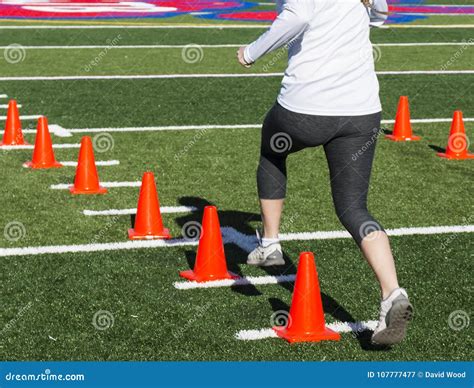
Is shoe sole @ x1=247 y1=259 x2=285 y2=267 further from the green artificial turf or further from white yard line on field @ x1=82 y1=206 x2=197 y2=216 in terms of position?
white yard line on field @ x1=82 y1=206 x2=197 y2=216

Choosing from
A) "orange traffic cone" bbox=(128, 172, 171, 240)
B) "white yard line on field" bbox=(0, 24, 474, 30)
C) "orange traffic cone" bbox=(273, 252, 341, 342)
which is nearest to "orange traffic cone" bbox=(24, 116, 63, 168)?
"orange traffic cone" bbox=(128, 172, 171, 240)

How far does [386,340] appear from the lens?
5.44 m

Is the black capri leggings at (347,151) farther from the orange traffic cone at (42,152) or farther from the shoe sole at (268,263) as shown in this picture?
the orange traffic cone at (42,152)

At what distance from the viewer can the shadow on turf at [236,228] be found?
265 inches

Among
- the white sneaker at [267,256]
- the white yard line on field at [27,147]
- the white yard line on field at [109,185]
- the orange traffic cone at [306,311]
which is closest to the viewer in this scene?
the orange traffic cone at [306,311]

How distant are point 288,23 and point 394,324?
1576 millimetres

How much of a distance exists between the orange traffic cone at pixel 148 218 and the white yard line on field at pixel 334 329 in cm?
209

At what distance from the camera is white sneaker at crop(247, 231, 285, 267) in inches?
273

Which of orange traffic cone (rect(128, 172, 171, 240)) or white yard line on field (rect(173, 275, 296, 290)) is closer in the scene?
white yard line on field (rect(173, 275, 296, 290))

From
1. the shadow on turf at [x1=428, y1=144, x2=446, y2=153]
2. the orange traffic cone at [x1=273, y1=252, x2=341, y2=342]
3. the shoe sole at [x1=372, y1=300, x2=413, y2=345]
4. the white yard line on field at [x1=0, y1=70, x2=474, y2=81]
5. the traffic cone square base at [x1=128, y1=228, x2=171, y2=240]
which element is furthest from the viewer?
the white yard line on field at [x1=0, y1=70, x2=474, y2=81]

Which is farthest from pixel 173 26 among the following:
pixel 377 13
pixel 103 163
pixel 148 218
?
pixel 377 13

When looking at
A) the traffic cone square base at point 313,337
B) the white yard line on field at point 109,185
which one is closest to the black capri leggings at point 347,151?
the traffic cone square base at point 313,337

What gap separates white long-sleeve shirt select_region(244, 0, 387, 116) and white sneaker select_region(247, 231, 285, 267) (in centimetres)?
136

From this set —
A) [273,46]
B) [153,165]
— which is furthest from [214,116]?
[273,46]
